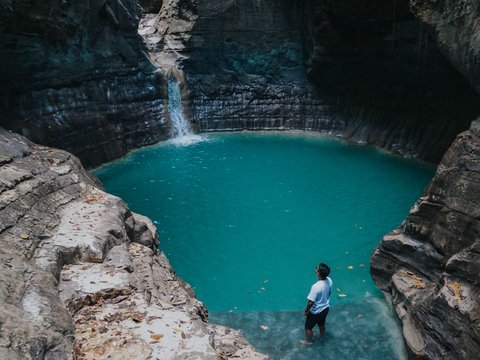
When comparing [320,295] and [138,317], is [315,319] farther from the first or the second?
[138,317]

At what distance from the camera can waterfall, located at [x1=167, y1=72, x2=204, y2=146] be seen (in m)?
21.7

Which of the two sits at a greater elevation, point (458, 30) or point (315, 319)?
point (458, 30)

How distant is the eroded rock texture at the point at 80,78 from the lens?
15.1m

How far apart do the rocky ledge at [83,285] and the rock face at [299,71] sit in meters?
14.0

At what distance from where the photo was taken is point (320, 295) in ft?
24.3

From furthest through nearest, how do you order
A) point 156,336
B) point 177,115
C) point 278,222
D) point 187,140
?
1. point 177,115
2. point 187,140
3. point 278,222
4. point 156,336

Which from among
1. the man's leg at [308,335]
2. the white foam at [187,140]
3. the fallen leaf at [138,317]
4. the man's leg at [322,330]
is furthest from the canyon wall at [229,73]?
the fallen leaf at [138,317]

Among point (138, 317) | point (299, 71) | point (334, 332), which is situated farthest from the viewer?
point (299, 71)

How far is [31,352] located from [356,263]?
8.16 metres

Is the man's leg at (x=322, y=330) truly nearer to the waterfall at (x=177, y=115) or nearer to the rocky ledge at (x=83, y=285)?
the rocky ledge at (x=83, y=285)

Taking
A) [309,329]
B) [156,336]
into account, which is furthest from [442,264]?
[156,336]

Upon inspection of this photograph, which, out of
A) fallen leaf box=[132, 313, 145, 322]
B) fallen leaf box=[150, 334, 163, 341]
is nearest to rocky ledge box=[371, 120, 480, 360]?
fallen leaf box=[150, 334, 163, 341]

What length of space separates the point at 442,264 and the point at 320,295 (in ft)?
8.16

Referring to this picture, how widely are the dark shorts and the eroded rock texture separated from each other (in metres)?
12.3
